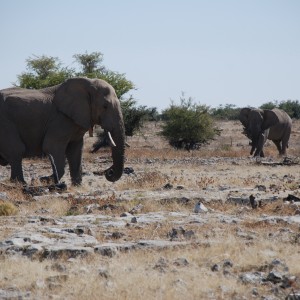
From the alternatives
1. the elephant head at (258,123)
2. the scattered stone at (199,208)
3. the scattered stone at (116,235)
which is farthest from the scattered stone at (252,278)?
the elephant head at (258,123)

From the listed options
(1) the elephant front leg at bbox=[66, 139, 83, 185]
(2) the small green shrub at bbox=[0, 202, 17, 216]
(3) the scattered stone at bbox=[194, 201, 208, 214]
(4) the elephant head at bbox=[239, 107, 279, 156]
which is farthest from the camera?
(4) the elephant head at bbox=[239, 107, 279, 156]

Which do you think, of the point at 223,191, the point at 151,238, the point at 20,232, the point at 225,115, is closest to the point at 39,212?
the point at 20,232

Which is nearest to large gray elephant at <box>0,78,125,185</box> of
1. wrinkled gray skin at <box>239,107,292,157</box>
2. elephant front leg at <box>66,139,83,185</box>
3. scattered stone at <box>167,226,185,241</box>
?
elephant front leg at <box>66,139,83,185</box>

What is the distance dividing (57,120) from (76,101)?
737 mm

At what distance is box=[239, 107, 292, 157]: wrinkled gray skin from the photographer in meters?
37.6

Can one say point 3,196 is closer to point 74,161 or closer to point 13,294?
point 74,161

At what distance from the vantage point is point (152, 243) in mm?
9812

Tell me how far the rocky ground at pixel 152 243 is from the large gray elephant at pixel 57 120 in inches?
78.3

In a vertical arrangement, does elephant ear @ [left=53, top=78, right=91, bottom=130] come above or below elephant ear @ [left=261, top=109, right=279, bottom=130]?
above

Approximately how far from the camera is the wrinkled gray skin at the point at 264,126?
123 ft

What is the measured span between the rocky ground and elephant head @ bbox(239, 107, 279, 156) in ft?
65.4

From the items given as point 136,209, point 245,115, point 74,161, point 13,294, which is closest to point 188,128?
point 245,115

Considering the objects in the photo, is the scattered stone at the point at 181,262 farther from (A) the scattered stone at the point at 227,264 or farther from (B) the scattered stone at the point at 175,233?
(B) the scattered stone at the point at 175,233

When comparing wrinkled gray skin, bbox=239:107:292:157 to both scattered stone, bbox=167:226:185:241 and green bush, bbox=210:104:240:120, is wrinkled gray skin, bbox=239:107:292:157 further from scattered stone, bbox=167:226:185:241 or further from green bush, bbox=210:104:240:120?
green bush, bbox=210:104:240:120
